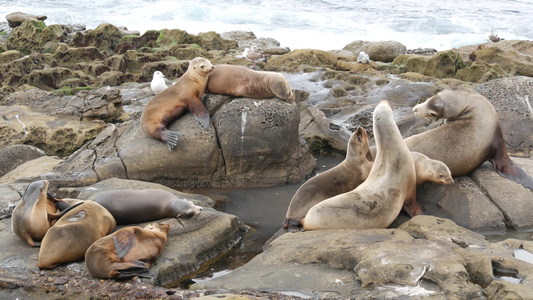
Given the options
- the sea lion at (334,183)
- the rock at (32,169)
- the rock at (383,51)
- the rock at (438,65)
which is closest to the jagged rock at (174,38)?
the rock at (383,51)

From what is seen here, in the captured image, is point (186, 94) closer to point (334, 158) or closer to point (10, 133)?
point (334, 158)

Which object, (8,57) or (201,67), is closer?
(201,67)

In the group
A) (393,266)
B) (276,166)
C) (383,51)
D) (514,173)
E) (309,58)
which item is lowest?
(383,51)

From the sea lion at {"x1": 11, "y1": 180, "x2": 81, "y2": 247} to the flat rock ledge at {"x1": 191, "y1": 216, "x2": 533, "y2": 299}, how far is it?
1.74 metres

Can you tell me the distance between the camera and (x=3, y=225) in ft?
19.1

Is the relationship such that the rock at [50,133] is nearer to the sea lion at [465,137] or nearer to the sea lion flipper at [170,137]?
the sea lion flipper at [170,137]

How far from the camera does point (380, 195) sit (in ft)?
17.8

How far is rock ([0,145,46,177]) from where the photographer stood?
28.2ft

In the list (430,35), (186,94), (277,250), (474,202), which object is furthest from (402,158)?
(430,35)

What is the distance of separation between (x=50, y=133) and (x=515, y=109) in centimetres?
688

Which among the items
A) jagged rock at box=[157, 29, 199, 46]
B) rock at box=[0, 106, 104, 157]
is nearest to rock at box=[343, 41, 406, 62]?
jagged rock at box=[157, 29, 199, 46]

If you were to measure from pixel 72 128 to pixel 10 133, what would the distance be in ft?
3.49

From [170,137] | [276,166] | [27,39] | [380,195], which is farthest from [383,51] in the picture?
[380,195]

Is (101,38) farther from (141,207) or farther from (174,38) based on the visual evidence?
(141,207)
